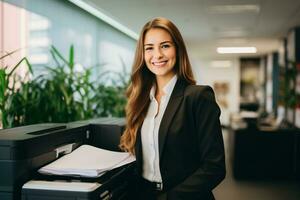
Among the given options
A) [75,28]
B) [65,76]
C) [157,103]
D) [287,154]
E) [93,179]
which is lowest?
[287,154]

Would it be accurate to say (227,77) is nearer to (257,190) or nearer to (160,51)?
(257,190)

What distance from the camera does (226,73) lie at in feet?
42.8

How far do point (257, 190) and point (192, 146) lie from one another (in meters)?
3.71

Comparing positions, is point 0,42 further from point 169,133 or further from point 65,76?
point 169,133

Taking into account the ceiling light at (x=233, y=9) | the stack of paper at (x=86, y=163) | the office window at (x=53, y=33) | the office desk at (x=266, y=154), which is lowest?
the office desk at (x=266, y=154)

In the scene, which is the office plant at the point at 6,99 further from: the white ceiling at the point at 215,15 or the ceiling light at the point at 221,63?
the ceiling light at the point at 221,63

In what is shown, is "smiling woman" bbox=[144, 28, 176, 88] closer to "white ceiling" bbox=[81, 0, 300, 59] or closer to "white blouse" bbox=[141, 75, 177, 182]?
"white blouse" bbox=[141, 75, 177, 182]

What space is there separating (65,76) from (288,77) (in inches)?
185

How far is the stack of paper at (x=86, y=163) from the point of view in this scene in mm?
1181

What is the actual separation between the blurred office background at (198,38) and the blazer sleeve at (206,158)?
1.86 meters

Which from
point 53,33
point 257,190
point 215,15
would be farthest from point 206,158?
point 215,15

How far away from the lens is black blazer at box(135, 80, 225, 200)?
1.23 m

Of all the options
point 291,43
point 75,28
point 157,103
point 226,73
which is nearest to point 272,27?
point 291,43

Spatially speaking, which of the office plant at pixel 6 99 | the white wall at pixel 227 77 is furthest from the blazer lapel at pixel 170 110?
the white wall at pixel 227 77
